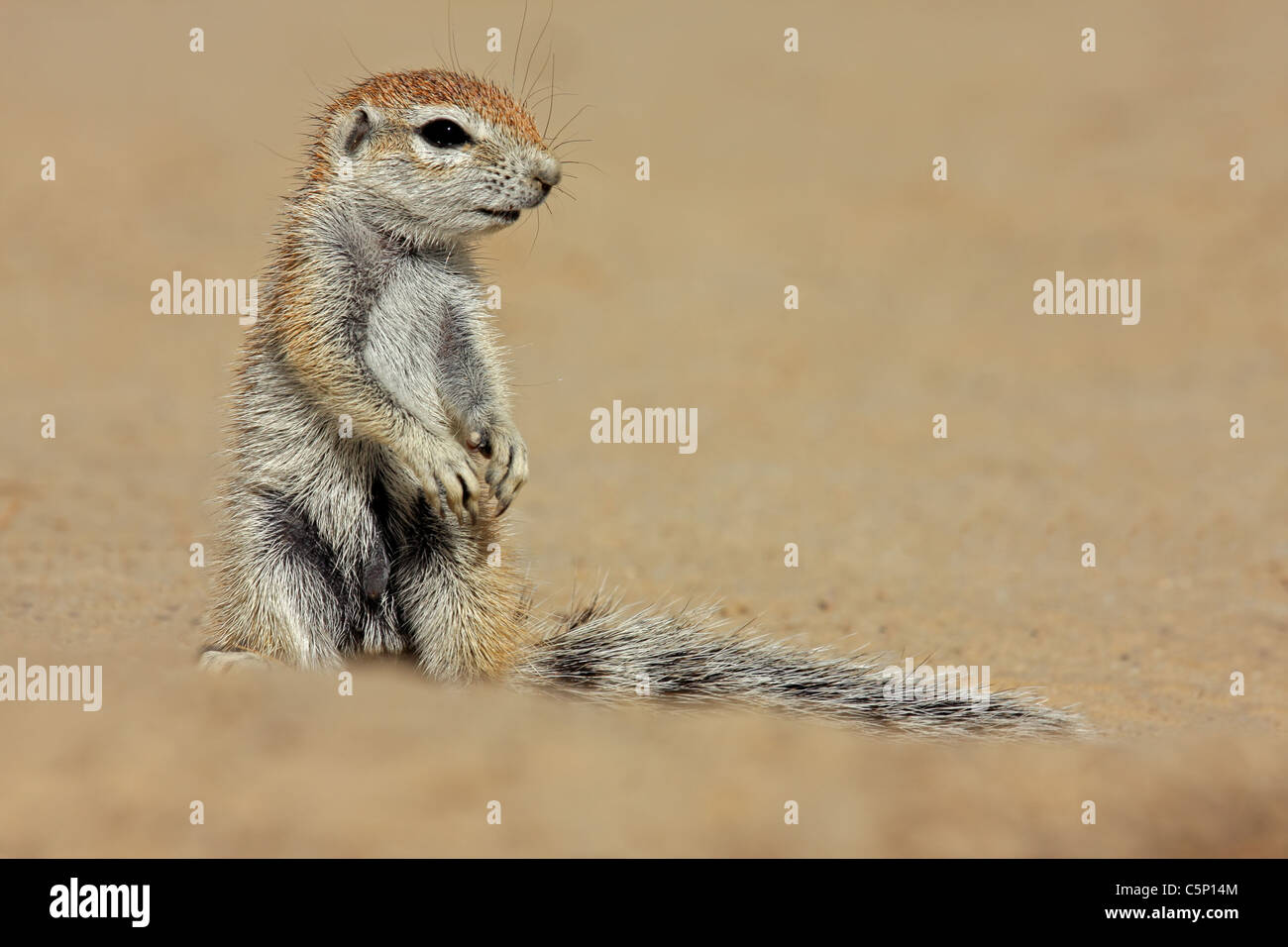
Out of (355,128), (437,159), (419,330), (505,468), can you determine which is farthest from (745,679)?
(355,128)

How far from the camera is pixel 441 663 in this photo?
5492 mm

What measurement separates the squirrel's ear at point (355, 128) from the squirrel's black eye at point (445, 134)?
220mm

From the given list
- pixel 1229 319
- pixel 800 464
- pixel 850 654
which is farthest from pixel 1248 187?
pixel 850 654

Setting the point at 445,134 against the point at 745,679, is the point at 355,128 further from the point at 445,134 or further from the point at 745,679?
the point at 745,679

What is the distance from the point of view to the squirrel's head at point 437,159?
5297 millimetres

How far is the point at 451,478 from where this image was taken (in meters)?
5.19

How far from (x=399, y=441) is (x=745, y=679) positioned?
1.77 metres

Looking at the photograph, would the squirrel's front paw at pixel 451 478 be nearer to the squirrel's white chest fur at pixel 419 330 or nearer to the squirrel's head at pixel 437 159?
the squirrel's white chest fur at pixel 419 330

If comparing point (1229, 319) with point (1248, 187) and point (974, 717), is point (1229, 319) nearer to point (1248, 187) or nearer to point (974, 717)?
point (1248, 187)

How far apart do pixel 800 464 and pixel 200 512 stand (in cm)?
439

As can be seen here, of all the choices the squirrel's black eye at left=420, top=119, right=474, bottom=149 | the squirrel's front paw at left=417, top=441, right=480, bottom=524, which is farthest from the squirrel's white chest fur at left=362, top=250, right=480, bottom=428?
the squirrel's black eye at left=420, top=119, right=474, bottom=149

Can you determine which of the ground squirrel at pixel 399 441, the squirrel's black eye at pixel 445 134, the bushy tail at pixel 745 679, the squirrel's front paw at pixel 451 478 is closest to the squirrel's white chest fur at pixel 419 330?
the ground squirrel at pixel 399 441

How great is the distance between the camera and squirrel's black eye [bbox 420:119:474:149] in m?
5.31

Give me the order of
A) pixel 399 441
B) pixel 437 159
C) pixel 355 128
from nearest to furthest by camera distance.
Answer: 1. pixel 399 441
2. pixel 437 159
3. pixel 355 128
